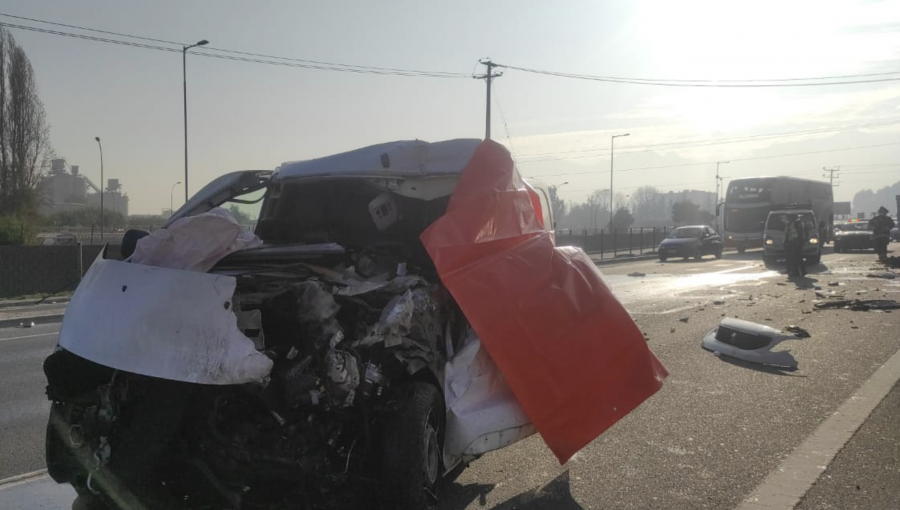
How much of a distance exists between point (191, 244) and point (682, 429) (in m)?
3.93

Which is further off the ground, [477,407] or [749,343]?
[477,407]

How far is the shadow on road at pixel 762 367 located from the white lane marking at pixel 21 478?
267 inches

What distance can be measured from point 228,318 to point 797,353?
7497 mm

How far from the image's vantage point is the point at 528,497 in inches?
174

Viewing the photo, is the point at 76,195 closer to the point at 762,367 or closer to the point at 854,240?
the point at 854,240

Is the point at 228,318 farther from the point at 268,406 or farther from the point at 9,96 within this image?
the point at 9,96

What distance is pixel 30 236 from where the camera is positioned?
27.2 m

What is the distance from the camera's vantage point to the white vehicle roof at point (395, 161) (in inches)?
190

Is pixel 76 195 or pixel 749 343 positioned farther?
pixel 76 195

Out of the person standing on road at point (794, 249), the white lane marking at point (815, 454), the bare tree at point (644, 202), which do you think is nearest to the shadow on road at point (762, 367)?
the white lane marking at point (815, 454)

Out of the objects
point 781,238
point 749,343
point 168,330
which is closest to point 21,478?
point 168,330

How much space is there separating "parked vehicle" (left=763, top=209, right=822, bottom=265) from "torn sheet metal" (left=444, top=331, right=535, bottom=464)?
2272cm

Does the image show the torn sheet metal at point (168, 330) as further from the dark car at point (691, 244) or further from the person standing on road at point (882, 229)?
the dark car at point (691, 244)

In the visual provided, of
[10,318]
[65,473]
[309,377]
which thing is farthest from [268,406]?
[10,318]
